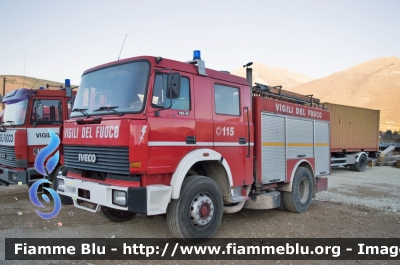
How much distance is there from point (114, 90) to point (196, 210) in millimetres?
2069

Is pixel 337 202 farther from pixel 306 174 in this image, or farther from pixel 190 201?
pixel 190 201

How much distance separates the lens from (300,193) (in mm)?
7539

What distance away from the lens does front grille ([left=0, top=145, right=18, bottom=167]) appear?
7.61 m

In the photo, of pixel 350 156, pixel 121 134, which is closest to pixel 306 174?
pixel 121 134

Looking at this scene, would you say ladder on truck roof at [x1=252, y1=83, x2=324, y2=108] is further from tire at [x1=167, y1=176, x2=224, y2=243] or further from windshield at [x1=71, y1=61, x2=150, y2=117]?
windshield at [x1=71, y1=61, x2=150, y2=117]

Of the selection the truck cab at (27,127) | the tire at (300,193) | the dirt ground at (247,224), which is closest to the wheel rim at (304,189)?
the tire at (300,193)

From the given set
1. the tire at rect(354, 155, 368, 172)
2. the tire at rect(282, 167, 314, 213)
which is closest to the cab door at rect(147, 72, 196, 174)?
the tire at rect(282, 167, 314, 213)

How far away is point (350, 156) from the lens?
52.9 ft

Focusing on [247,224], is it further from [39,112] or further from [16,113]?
[16,113]

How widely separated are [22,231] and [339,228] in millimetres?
5486

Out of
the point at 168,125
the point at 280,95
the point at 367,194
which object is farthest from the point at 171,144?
the point at 367,194

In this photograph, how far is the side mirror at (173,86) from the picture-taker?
4.37 metres

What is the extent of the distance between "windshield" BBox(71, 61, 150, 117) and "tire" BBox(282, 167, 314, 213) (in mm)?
4149
